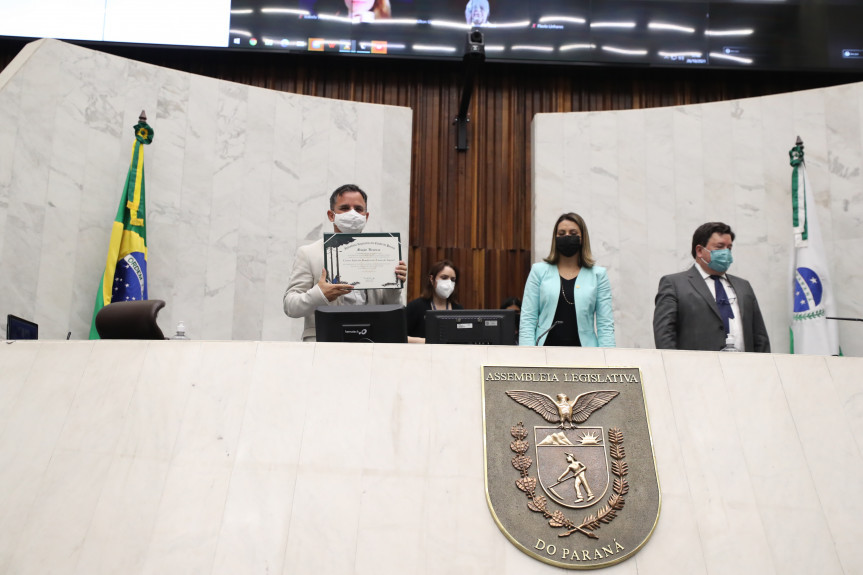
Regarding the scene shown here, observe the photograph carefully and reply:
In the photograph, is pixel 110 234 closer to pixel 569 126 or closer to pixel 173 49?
pixel 173 49

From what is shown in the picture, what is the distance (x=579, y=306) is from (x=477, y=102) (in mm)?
3783

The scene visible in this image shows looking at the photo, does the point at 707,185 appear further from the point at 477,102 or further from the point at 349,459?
the point at 349,459

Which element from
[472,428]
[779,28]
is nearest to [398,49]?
[779,28]

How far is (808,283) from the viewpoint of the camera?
553 cm

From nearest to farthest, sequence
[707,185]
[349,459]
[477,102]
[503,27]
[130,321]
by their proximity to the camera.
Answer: [349,459], [130,321], [707,185], [503,27], [477,102]

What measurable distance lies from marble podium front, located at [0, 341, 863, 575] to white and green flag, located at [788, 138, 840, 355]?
266cm

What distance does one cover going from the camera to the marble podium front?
8.04ft

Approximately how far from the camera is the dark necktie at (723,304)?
373 centimetres

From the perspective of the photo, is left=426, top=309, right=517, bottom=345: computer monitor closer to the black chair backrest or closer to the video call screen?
the black chair backrest

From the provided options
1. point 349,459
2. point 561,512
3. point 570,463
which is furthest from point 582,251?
point 349,459

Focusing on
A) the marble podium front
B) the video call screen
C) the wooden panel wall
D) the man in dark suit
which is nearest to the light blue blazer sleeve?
the man in dark suit

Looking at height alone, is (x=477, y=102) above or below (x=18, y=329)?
above

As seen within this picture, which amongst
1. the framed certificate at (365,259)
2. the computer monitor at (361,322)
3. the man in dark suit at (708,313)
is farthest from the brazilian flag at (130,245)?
the man in dark suit at (708,313)

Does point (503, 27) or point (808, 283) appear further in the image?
point (503, 27)
